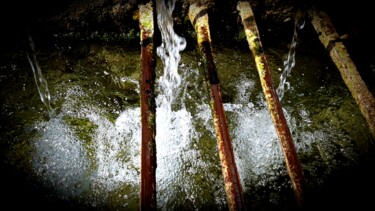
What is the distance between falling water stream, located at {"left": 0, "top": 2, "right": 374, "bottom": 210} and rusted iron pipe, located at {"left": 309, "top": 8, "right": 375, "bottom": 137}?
1.40 ft

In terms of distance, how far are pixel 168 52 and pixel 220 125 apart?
1.52 meters

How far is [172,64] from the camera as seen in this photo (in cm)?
266

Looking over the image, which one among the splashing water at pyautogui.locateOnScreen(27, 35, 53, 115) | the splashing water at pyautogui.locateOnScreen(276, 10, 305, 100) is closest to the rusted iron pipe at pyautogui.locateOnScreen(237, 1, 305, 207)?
the splashing water at pyautogui.locateOnScreen(276, 10, 305, 100)

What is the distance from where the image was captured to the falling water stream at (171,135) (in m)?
1.82

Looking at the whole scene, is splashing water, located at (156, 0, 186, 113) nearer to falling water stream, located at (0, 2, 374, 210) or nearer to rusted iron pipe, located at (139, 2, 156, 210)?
falling water stream, located at (0, 2, 374, 210)

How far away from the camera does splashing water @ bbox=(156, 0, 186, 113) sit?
2389mm

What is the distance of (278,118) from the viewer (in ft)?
5.30

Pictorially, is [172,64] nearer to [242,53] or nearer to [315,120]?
[242,53]

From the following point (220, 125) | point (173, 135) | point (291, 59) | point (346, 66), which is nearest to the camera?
point (220, 125)

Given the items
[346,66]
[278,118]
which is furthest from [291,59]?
[278,118]

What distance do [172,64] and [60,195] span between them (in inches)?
67.6

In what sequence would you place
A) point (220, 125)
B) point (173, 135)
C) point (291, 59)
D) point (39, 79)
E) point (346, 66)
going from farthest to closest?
point (291, 59) < point (39, 79) < point (173, 135) < point (346, 66) < point (220, 125)

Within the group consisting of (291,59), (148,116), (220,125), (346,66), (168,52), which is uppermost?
(168,52)

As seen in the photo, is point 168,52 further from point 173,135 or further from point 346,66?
point 346,66
